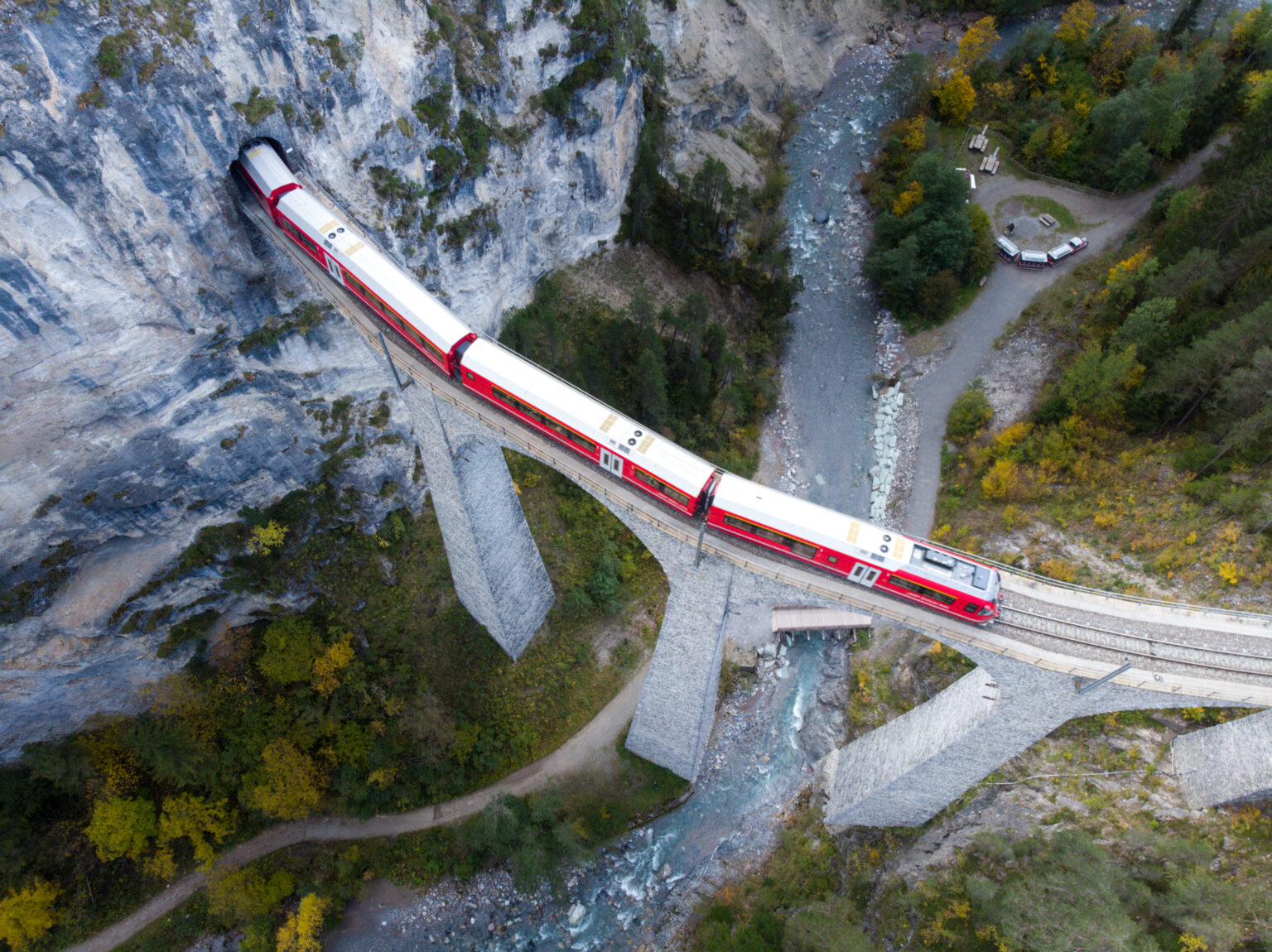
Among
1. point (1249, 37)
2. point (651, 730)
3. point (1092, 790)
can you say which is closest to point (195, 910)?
point (651, 730)

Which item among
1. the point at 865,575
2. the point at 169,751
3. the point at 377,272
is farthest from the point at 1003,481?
the point at 169,751

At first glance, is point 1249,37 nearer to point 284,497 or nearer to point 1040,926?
point 1040,926

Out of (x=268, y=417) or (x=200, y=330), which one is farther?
(x=268, y=417)

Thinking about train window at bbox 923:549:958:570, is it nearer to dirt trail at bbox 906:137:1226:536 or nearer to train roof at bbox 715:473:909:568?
train roof at bbox 715:473:909:568

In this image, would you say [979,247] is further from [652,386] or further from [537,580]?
[537,580]

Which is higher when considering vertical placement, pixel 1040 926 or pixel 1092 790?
pixel 1092 790

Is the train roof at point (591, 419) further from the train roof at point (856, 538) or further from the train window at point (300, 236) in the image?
the train window at point (300, 236)

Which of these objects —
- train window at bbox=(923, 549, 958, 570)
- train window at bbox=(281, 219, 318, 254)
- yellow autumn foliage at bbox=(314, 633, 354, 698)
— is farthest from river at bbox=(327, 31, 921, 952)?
train window at bbox=(281, 219, 318, 254)
